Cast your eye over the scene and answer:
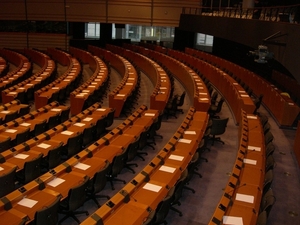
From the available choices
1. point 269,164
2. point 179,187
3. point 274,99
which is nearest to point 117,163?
point 179,187

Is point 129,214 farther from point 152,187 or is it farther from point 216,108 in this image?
point 216,108

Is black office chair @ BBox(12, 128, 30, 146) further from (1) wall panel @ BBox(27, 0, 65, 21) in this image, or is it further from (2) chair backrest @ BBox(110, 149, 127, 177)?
(1) wall panel @ BBox(27, 0, 65, 21)

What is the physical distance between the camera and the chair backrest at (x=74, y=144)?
→ 26.7ft

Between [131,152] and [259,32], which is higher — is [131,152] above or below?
below

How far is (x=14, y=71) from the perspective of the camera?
1725 cm

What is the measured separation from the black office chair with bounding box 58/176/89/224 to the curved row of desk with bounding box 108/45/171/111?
593 cm

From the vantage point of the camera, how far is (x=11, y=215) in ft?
16.8

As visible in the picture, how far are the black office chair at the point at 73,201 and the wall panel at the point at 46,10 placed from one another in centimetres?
2195

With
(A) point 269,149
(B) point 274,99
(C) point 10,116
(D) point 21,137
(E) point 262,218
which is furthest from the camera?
(B) point 274,99

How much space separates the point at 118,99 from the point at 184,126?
320 centimetres

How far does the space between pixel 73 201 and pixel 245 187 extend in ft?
9.75

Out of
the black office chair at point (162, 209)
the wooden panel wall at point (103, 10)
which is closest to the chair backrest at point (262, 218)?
the black office chair at point (162, 209)

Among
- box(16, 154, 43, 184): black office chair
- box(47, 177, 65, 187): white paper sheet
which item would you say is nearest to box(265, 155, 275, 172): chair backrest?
box(47, 177, 65, 187): white paper sheet

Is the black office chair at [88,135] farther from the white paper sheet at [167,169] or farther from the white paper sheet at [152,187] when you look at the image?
the white paper sheet at [152,187]
